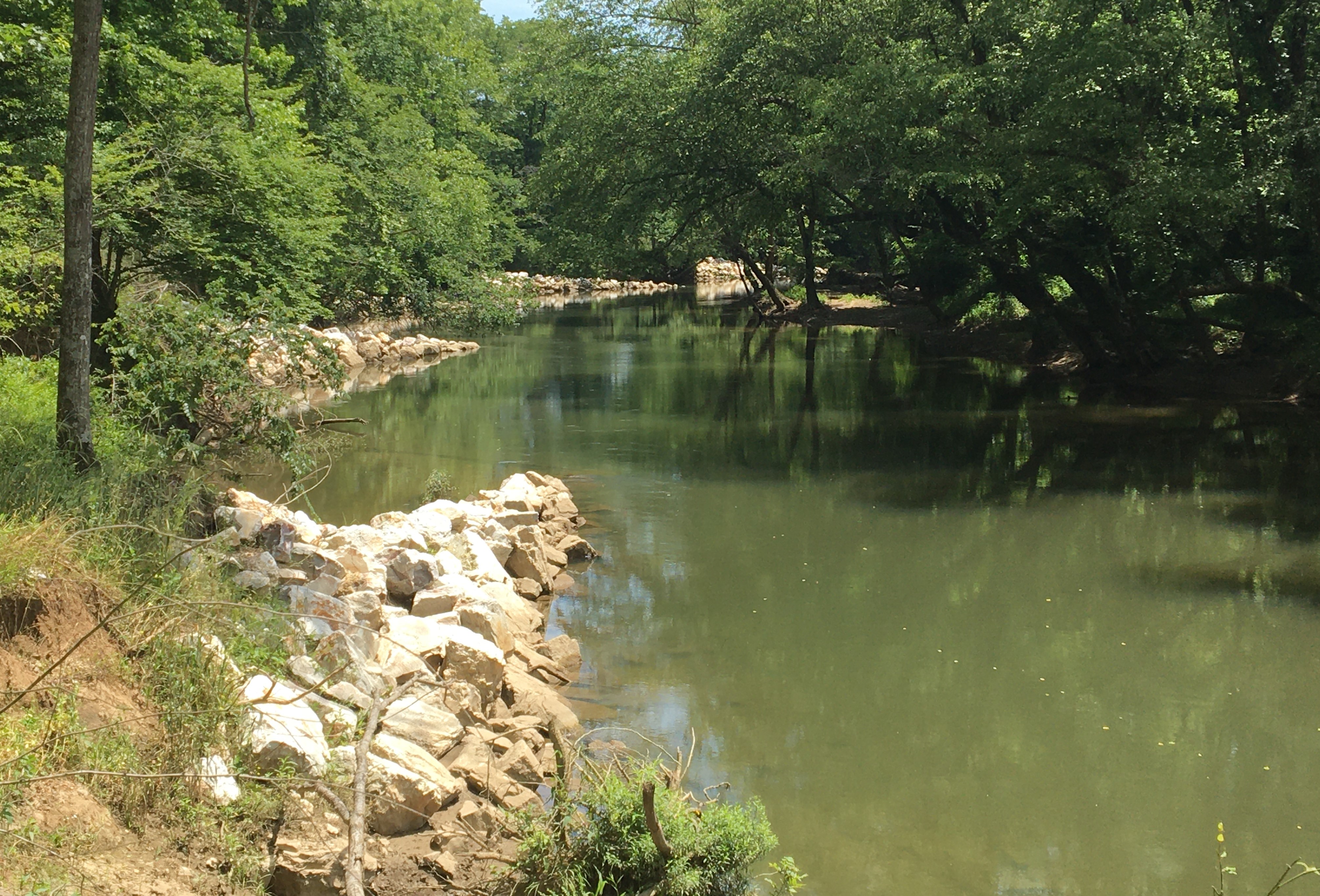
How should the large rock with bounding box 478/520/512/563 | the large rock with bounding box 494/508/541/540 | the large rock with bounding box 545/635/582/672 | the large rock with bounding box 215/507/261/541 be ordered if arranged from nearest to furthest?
the large rock with bounding box 215/507/261/541, the large rock with bounding box 545/635/582/672, the large rock with bounding box 478/520/512/563, the large rock with bounding box 494/508/541/540

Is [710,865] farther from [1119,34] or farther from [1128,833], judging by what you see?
[1119,34]

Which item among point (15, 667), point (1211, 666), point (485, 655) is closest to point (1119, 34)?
point (1211, 666)

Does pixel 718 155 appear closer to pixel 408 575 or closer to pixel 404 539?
pixel 404 539

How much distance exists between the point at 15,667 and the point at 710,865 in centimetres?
313

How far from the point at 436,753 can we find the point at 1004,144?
15.9m

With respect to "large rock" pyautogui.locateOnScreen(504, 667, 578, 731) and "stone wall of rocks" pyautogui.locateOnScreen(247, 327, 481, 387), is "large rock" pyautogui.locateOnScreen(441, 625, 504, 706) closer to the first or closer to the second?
"large rock" pyautogui.locateOnScreen(504, 667, 578, 731)

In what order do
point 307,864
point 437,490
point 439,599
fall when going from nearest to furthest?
1. point 307,864
2. point 439,599
3. point 437,490

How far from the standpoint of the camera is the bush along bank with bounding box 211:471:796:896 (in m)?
4.77

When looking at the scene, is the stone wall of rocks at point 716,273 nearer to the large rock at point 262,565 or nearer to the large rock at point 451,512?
the large rock at point 451,512

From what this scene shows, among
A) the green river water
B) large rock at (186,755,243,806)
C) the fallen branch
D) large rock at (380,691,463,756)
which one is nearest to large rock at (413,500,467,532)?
the green river water

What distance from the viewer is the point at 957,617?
9.45 meters

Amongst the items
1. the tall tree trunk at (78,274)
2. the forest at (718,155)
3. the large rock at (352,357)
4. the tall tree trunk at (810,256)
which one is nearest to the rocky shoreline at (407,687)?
the tall tree trunk at (78,274)

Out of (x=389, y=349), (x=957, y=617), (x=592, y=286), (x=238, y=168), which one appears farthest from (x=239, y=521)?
(x=592, y=286)

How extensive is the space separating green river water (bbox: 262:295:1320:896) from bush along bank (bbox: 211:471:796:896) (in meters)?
0.95
